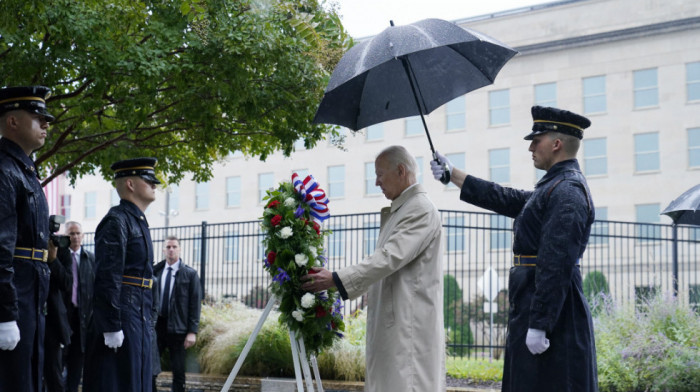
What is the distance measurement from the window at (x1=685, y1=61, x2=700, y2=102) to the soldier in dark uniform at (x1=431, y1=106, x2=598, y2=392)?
4039 centimetres

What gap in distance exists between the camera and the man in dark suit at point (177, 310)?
38.5 feet

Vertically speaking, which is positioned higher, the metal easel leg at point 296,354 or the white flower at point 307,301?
the white flower at point 307,301

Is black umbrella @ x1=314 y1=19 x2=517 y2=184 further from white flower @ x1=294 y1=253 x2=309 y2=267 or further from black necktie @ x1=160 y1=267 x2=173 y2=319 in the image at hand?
black necktie @ x1=160 y1=267 x2=173 y2=319

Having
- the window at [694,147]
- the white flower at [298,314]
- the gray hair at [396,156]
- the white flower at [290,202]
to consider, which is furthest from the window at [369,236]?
the window at [694,147]

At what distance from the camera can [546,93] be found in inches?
1786

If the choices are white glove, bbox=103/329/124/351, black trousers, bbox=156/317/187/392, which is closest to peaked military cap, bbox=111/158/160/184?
white glove, bbox=103/329/124/351

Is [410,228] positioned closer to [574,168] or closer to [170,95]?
[574,168]

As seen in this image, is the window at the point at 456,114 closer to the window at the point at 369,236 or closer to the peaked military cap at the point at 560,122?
the window at the point at 369,236

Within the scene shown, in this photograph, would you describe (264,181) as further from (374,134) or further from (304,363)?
(304,363)

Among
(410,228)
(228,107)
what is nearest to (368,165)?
(228,107)

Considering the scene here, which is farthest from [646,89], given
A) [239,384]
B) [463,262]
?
[239,384]

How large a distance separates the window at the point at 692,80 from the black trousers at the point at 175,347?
37473 millimetres

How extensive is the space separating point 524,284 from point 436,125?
42.6m

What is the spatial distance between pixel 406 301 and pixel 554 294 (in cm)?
127
